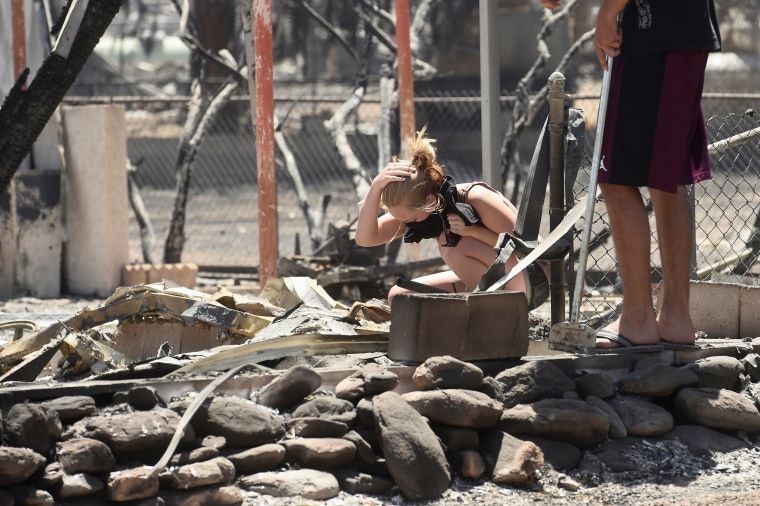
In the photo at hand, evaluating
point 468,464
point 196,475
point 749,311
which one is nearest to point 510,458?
point 468,464

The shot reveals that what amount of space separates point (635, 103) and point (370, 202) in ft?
4.47

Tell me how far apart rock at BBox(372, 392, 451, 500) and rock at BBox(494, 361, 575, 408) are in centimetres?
51

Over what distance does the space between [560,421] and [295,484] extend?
105cm

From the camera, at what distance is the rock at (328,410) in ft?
13.6

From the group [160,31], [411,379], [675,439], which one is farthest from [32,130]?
[160,31]

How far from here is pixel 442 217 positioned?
5.56 metres

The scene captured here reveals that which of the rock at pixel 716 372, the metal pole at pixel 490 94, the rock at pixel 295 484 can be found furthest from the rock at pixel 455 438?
the metal pole at pixel 490 94

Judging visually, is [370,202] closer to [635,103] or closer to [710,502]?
[635,103]

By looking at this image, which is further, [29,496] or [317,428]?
[317,428]

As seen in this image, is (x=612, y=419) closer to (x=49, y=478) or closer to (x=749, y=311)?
(x=749, y=311)

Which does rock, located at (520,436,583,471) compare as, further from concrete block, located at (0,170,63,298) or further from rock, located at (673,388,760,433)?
concrete block, located at (0,170,63,298)

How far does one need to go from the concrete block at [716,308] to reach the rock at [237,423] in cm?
238

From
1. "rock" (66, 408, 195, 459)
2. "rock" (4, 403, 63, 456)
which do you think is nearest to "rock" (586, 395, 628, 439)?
"rock" (66, 408, 195, 459)

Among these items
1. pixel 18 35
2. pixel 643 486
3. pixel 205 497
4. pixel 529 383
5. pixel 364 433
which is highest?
pixel 18 35
